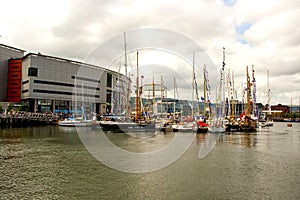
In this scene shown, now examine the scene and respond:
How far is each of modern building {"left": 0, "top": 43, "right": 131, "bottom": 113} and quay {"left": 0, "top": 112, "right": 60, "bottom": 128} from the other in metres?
18.4

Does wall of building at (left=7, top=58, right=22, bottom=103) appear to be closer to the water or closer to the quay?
the quay

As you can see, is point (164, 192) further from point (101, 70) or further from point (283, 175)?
point (101, 70)

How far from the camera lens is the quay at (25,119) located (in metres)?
93.4

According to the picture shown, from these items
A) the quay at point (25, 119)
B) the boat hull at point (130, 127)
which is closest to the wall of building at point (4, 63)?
the quay at point (25, 119)

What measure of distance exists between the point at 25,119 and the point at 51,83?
36.0 meters

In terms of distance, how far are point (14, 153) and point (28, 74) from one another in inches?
4013

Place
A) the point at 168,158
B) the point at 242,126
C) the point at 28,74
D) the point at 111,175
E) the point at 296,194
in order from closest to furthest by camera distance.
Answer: the point at 296,194
the point at 111,175
the point at 168,158
the point at 242,126
the point at 28,74

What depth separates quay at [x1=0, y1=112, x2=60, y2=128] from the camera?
93.4 metres

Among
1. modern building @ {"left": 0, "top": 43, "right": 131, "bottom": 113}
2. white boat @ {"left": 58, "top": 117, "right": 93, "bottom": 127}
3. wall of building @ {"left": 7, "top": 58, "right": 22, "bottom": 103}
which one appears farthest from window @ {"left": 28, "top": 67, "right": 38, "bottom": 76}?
white boat @ {"left": 58, "top": 117, "right": 93, "bottom": 127}

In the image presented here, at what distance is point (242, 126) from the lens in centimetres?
8344

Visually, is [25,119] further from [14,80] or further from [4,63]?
[4,63]

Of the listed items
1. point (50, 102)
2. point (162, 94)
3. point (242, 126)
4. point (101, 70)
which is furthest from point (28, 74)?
point (242, 126)

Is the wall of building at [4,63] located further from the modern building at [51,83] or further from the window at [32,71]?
the window at [32,71]

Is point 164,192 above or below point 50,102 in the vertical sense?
below
